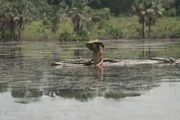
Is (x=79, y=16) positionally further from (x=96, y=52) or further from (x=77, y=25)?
(x=96, y=52)

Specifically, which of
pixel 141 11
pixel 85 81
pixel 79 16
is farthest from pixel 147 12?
pixel 85 81

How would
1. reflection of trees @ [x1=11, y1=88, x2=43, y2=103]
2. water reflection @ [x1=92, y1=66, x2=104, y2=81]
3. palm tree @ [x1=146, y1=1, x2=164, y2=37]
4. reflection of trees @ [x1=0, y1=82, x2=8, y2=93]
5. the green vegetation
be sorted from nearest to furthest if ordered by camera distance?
reflection of trees @ [x1=11, y1=88, x2=43, y2=103] < reflection of trees @ [x1=0, y1=82, x2=8, y2=93] < water reflection @ [x1=92, y1=66, x2=104, y2=81] < palm tree @ [x1=146, y1=1, x2=164, y2=37] < the green vegetation

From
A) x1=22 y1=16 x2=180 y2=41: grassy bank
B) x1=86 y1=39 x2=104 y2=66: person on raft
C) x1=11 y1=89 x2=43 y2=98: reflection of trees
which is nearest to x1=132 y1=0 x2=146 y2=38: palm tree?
x1=22 y1=16 x2=180 y2=41: grassy bank

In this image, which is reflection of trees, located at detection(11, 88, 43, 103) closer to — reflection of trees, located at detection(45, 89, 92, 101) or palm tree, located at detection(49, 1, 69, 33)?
reflection of trees, located at detection(45, 89, 92, 101)

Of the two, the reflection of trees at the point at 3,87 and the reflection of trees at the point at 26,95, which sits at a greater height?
the reflection of trees at the point at 26,95

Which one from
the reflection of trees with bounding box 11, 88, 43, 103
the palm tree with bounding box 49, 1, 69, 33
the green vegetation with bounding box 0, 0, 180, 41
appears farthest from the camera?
the palm tree with bounding box 49, 1, 69, 33

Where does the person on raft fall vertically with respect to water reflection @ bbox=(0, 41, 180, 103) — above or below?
above

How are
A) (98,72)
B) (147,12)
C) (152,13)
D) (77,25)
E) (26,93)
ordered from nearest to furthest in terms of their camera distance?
(26,93) → (98,72) → (147,12) → (152,13) → (77,25)

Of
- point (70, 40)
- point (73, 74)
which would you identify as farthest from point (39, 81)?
point (70, 40)

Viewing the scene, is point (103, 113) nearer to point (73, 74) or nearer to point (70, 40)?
point (73, 74)

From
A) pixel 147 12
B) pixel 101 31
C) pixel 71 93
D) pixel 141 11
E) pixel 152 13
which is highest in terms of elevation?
pixel 141 11

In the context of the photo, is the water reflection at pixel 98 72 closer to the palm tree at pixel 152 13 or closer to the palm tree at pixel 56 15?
the palm tree at pixel 152 13

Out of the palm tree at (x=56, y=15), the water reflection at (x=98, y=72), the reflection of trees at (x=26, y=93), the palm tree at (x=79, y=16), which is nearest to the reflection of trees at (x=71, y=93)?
the reflection of trees at (x=26, y=93)

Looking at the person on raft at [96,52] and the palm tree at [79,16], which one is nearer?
the person on raft at [96,52]
